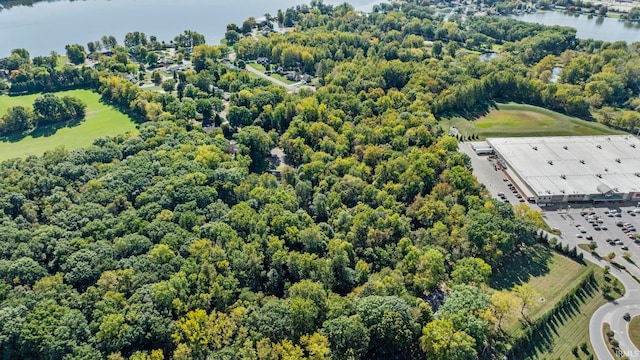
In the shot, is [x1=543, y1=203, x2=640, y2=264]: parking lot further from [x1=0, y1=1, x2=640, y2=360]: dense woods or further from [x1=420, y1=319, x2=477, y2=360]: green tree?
[x1=420, y1=319, x2=477, y2=360]: green tree

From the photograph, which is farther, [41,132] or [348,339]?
[41,132]

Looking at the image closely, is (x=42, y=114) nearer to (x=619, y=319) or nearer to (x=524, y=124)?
(x=524, y=124)

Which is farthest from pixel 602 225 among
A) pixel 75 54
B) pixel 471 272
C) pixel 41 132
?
pixel 75 54

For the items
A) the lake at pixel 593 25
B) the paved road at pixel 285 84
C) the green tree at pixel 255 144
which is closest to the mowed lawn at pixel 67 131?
the green tree at pixel 255 144

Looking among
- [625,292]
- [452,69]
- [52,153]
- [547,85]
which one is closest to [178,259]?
[52,153]

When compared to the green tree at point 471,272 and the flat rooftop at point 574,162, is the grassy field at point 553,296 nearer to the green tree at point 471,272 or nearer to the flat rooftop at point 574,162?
the green tree at point 471,272

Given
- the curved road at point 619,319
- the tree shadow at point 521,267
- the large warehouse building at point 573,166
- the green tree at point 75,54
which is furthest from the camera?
the green tree at point 75,54

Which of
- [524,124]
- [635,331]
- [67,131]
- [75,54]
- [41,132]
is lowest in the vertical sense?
[635,331]
